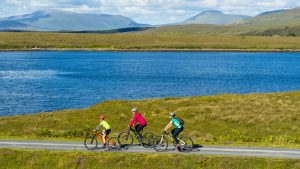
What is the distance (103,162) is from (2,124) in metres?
26.1

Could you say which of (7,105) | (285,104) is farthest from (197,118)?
(7,105)

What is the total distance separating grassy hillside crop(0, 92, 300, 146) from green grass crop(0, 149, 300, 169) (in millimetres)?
10943

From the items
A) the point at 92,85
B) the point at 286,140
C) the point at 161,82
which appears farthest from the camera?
the point at 161,82

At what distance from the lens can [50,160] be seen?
3200 centimetres

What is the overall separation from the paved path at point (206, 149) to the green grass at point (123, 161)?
4.79 ft

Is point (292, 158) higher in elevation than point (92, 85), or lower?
higher

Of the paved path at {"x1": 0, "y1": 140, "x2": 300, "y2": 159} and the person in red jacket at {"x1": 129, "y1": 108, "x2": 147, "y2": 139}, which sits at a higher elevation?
the person in red jacket at {"x1": 129, "y1": 108, "x2": 147, "y2": 139}

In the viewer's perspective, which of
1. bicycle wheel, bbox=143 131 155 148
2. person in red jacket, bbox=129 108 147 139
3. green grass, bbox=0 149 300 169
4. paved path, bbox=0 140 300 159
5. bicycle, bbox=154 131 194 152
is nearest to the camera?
green grass, bbox=0 149 300 169

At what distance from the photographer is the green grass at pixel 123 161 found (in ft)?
99.5

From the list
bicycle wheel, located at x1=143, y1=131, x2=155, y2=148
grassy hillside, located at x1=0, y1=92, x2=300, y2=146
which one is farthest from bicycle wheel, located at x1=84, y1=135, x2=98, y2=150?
grassy hillside, located at x1=0, y1=92, x2=300, y2=146

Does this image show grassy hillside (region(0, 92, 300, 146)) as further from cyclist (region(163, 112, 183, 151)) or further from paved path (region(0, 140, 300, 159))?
cyclist (region(163, 112, 183, 151))

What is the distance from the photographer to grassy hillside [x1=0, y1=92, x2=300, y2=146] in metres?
49.8

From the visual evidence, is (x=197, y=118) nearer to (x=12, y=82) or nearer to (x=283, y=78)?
(x=12, y=82)

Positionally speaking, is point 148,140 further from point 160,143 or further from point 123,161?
point 123,161
